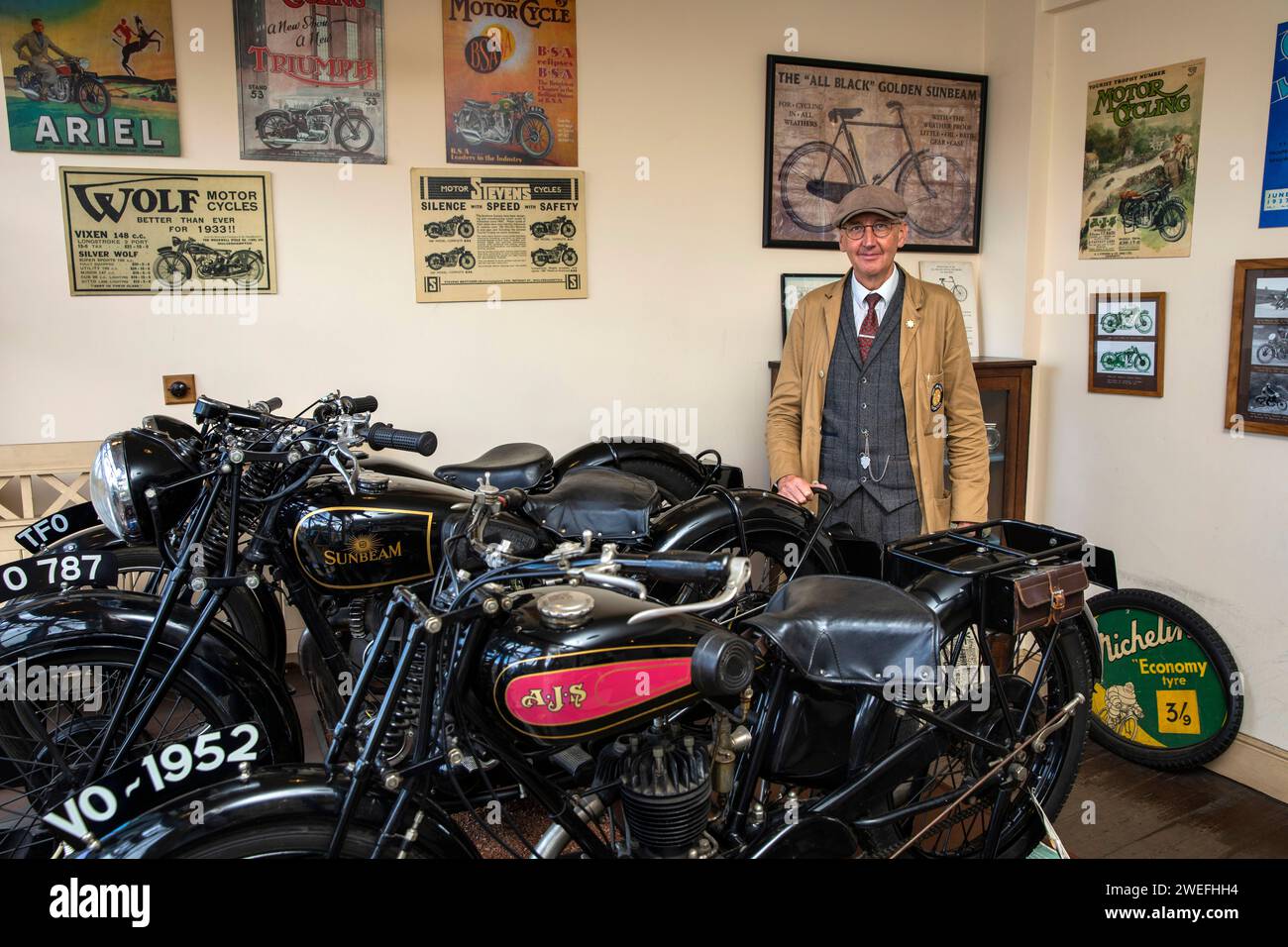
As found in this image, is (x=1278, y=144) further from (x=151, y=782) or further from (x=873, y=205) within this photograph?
(x=151, y=782)

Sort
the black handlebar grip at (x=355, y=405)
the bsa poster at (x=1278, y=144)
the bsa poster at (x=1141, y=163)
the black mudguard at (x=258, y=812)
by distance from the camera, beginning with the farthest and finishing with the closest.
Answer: the bsa poster at (x=1141, y=163) < the bsa poster at (x=1278, y=144) < the black handlebar grip at (x=355, y=405) < the black mudguard at (x=258, y=812)

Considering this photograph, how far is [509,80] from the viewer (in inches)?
139

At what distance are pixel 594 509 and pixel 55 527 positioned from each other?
5.30 ft

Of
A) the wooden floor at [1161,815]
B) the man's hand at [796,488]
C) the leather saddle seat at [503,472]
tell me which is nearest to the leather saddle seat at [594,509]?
the leather saddle seat at [503,472]

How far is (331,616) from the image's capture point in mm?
2439

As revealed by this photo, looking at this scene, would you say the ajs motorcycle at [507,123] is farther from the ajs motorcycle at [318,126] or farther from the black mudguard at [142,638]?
the black mudguard at [142,638]

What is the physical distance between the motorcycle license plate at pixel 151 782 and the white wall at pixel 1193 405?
3.08 metres

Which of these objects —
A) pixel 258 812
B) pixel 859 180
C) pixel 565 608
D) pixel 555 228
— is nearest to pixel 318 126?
pixel 555 228

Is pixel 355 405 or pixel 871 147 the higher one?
pixel 871 147

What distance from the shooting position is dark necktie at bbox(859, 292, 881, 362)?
3.03m

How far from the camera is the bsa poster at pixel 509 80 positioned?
3471 millimetres

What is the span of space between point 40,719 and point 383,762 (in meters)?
1.22

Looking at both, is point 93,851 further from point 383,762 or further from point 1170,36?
point 1170,36

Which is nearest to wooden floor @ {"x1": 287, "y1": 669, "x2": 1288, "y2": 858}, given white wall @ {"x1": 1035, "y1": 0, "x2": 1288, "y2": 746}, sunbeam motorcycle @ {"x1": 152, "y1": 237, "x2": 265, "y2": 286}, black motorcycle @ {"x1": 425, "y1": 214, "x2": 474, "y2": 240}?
white wall @ {"x1": 1035, "y1": 0, "x2": 1288, "y2": 746}
